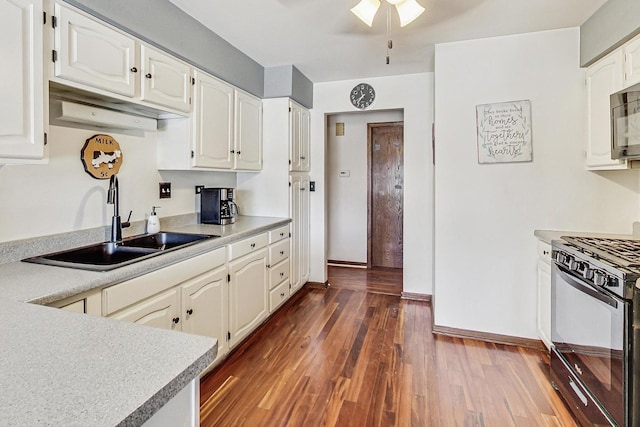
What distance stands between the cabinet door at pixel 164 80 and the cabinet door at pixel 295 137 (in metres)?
1.20

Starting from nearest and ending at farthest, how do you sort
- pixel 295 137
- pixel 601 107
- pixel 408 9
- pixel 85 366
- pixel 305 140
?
pixel 85 366 → pixel 408 9 → pixel 601 107 → pixel 295 137 → pixel 305 140

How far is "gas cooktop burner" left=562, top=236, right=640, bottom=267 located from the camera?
155cm

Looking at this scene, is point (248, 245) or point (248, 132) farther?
point (248, 132)

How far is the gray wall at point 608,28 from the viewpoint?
189cm

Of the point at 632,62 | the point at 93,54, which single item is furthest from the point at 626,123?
the point at 93,54

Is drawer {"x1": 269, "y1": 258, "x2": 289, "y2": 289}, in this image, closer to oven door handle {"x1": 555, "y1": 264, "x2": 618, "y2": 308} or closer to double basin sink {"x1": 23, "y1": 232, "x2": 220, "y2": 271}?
double basin sink {"x1": 23, "y1": 232, "x2": 220, "y2": 271}

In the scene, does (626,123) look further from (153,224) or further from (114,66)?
(153,224)

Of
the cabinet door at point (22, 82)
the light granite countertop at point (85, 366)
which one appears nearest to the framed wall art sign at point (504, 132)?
the light granite countertop at point (85, 366)

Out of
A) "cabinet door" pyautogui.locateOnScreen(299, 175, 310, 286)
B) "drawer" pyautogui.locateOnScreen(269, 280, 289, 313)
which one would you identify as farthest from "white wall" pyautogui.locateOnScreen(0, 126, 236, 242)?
"cabinet door" pyautogui.locateOnScreen(299, 175, 310, 286)

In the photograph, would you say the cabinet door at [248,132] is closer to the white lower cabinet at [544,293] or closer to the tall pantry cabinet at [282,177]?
the tall pantry cabinet at [282,177]

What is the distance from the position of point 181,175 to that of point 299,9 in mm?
1492

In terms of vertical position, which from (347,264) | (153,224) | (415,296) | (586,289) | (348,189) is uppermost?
(348,189)

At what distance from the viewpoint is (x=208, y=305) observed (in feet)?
6.89

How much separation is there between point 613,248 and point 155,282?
233 centimetres
